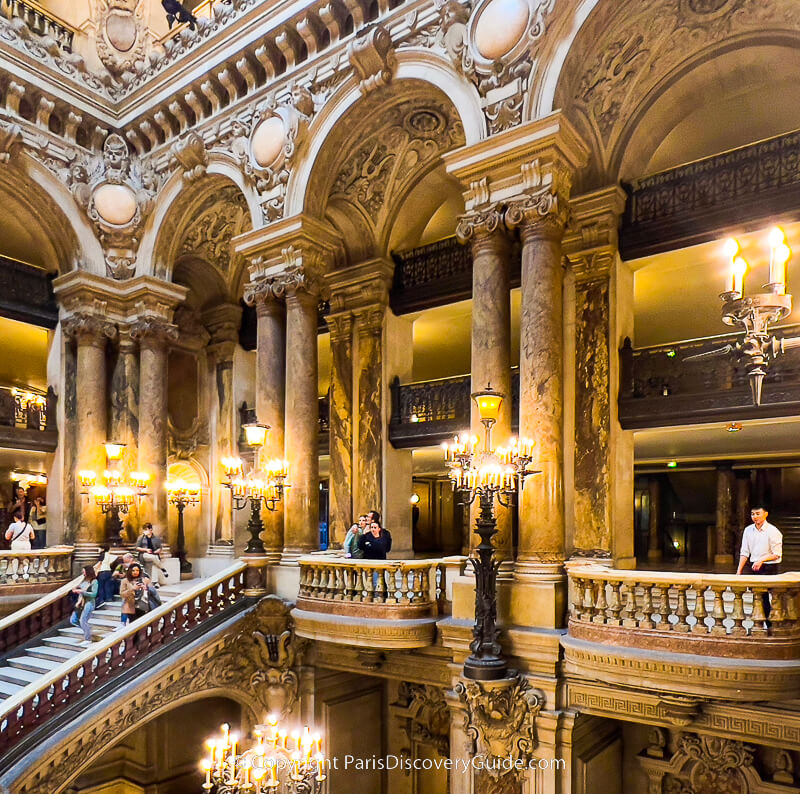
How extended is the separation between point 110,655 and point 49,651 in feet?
6.91

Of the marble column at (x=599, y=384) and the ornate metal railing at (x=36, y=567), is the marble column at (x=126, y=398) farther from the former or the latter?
the marble column at (x=599, y=384)

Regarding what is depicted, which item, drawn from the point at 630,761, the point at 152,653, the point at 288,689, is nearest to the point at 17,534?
the point at 152,653

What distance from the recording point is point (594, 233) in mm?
9734

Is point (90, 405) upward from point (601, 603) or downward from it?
upward

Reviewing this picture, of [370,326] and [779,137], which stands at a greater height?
[779,137]

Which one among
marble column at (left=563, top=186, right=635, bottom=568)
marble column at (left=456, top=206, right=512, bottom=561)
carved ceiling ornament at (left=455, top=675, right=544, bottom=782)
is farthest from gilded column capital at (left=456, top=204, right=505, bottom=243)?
carved ceiling ornament at (left=455, top=675, right=544, bottom=782)

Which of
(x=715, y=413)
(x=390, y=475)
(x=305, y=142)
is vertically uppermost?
(x=305, y=142)

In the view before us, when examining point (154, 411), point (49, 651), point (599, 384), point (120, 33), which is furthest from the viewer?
point (120, 33)

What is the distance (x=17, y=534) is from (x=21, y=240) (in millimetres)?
6089

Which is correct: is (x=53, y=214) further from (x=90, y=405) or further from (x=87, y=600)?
(x=87, y=600)

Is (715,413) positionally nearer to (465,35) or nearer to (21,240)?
(465,35)

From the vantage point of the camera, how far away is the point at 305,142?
11000 mm

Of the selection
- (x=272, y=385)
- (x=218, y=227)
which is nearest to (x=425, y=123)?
(x=272, y=385)

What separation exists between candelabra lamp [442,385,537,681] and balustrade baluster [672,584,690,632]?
186cm
